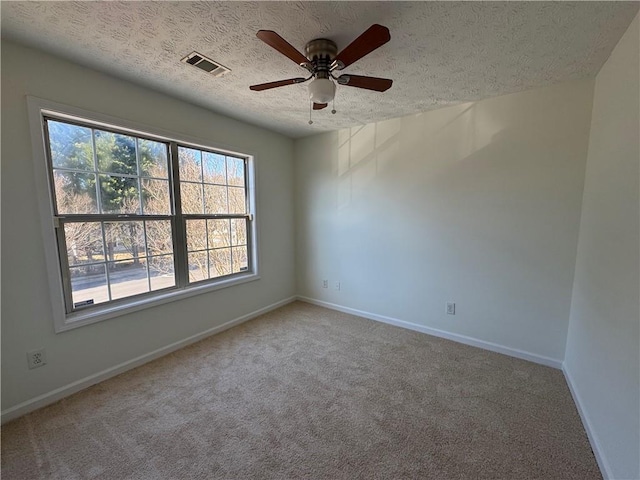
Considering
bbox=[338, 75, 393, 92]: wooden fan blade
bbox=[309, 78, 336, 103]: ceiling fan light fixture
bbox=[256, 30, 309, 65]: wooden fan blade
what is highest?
bbox=[256, 30, 309, 65]: wooden fan blade

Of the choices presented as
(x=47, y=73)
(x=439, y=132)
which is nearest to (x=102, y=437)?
(x=47, y=73)

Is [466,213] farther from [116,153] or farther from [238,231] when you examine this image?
[116,153]

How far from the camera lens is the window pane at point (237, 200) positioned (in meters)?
3.15

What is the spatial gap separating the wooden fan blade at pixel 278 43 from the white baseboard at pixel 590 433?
2.62 meters

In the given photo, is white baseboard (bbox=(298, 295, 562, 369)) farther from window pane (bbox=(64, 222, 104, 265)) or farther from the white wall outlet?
the white wall outlet

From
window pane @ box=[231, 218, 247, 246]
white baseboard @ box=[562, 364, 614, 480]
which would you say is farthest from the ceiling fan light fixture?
white baseboard @ box=[562, 364, 614, 480]

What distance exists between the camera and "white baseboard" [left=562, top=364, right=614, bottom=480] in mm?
1330

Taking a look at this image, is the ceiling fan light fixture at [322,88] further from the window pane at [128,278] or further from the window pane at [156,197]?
the window pane at [128,278]

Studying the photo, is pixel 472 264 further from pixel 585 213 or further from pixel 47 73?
pixel 47 73

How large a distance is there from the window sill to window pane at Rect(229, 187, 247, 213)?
2.79 ft

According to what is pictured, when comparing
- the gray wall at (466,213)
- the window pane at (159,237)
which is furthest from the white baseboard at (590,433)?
the window pane at (159,237)

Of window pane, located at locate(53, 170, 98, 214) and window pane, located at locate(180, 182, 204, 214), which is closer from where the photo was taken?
window pane, located at locate(53, 170, 98, 214)

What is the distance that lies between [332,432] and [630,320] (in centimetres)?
166

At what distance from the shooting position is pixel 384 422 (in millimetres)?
1701
